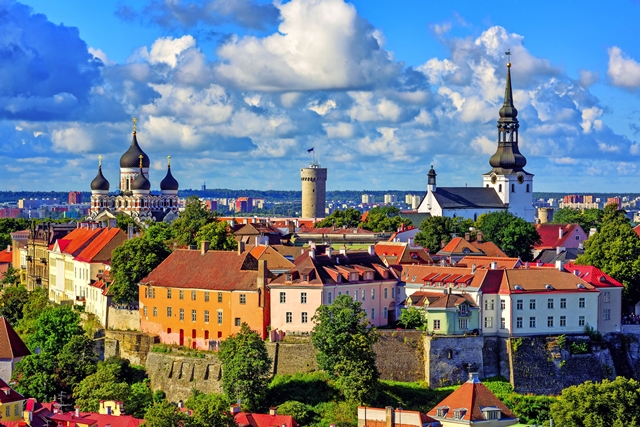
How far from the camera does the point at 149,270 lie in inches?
3401

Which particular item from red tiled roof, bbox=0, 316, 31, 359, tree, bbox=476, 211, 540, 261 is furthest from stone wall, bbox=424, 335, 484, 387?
tree, bbox=476, 211, 540, 261

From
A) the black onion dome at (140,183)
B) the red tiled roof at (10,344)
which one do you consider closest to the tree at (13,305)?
the red tiled roof at (10,344)

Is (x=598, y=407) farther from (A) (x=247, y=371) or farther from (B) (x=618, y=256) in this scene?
(B) (x=618, y=256)

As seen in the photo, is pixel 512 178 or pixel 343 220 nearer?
pixel 343 220

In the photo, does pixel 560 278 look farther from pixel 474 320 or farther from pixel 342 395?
pixel 342 395

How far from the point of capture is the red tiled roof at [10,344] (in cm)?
8188

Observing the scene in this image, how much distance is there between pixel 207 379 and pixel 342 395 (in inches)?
342

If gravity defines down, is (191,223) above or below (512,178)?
below

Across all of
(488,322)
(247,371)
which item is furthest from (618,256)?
(247,371)

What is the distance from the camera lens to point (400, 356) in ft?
242

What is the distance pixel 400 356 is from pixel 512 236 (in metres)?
35.7

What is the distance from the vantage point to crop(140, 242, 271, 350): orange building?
7681 cm

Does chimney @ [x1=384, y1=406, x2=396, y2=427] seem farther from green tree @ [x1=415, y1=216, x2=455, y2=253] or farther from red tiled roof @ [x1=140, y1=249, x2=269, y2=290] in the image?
green tree @ [x1=415, y1=216, x2=455, y2=253]

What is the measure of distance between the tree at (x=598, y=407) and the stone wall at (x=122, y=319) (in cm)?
2999
